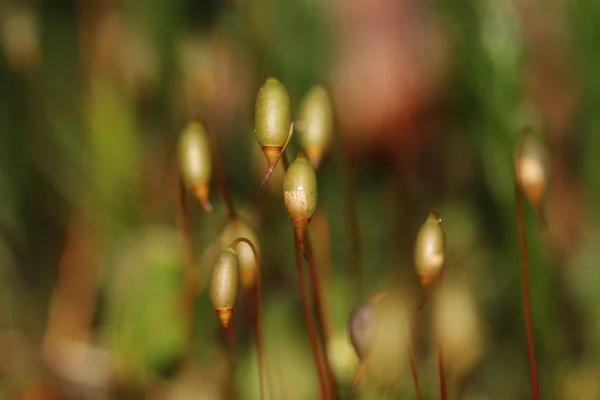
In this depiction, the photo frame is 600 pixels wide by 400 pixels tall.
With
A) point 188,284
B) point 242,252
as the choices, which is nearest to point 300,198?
point 242,252

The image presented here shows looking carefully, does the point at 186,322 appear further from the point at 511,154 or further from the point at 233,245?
the point at 511,154

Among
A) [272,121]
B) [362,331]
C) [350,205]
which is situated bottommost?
[362,331]

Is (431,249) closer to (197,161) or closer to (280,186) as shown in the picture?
(197,161)

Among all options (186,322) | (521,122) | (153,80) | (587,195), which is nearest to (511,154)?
(521,122)

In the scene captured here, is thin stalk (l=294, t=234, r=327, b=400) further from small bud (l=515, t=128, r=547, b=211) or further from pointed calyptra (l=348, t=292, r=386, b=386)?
small bud (l=515, t=128, r=547, b=211)

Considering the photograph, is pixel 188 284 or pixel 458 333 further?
pixel 188 284

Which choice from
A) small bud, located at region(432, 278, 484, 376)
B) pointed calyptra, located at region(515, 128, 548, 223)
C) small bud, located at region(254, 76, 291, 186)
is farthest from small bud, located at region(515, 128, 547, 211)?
small bud, located at region(254, 76, 291, 186)
